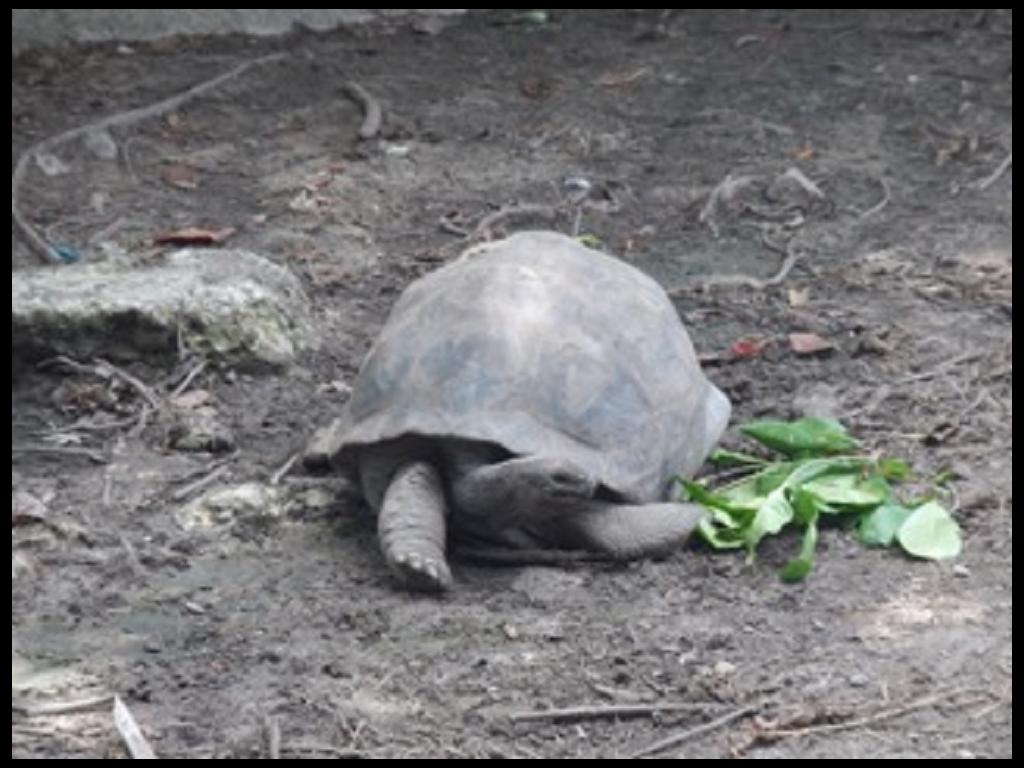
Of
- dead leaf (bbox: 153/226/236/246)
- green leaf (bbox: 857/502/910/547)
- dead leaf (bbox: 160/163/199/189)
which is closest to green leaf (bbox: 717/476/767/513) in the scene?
green leaf (bbox: 857/502/910/547)

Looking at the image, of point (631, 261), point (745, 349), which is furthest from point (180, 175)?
point (745, 349)

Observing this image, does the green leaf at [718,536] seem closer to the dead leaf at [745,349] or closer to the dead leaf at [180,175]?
the dead leaf at [745,349]

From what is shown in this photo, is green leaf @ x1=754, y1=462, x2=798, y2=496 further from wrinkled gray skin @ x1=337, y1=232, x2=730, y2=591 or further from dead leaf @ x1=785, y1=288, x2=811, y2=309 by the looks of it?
dead leaf @ x1=785, y1=288, x2=811, y2=309

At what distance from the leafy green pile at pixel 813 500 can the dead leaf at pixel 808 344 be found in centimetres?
70

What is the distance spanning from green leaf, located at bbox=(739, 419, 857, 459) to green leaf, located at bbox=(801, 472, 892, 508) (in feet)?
0.62

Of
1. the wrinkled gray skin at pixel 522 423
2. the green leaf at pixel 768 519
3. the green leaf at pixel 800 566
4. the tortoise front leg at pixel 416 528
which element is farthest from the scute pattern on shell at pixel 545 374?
the green leaf at pixel 800 566

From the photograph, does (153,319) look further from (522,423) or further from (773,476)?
(773,476)

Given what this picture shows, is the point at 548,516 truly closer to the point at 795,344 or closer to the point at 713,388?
the point at 713,388

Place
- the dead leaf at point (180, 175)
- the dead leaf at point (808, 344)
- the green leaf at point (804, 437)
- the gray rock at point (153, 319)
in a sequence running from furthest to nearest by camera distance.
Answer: the dead leaf at point (180, 175), the dead leaf at point (808, 344), the gray rock at point (153, 319), the green leaf at point (804, 437)

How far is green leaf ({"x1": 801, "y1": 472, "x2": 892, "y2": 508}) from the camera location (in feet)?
16.8

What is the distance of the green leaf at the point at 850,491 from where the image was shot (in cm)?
512

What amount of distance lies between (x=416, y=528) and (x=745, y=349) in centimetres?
160

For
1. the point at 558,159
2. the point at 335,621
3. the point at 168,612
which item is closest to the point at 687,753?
the point at 335,621

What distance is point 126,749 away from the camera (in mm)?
4164
